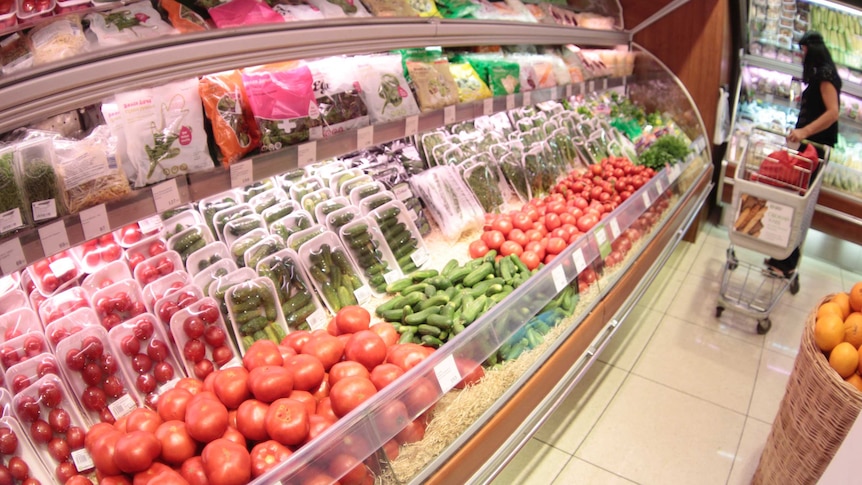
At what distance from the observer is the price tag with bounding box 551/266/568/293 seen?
2369 millimetres

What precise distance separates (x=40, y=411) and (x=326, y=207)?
147 cm

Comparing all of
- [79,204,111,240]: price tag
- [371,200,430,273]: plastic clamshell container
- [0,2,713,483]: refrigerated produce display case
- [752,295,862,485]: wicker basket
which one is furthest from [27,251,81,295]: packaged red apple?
[752,295,862,485]: wicker basket

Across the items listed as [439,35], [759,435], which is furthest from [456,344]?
[759,435]

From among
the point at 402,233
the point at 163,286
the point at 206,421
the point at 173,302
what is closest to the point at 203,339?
the point at 173,302

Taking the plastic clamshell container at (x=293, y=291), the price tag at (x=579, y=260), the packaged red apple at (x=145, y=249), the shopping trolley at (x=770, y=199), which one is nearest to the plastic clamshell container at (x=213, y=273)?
the plastic clamshell container at (x=293, y=291)

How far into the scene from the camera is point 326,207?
9.13ft

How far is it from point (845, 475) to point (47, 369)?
241 centimetres

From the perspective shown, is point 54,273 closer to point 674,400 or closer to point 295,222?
point 295,222

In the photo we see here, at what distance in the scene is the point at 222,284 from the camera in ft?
7.19

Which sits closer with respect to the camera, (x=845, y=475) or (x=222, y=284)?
(x=845, y=475)

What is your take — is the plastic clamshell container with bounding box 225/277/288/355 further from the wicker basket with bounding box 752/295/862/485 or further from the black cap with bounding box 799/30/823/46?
the black cap with bounding box 799/30/823/46

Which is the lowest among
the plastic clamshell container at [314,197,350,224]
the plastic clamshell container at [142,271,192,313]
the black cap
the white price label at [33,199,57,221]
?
the plastic clamshell container at [142,271,192,313]

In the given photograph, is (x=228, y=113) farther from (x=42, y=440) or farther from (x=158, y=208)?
(x=42, y=440)

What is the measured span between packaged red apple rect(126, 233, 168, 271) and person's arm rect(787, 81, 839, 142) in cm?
431
